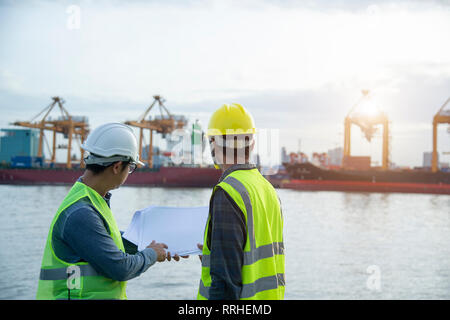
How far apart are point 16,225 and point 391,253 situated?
16.5 meters

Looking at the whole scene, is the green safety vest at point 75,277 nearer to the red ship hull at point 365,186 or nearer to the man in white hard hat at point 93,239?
the man in white hard hat at point 93,239

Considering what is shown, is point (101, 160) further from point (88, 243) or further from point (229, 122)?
point (229, 122)

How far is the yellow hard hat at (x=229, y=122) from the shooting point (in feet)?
5.89

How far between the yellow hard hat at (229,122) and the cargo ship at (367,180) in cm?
4518

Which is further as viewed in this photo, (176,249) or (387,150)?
(387,150)

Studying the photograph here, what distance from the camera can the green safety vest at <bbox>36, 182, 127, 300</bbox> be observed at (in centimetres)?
173

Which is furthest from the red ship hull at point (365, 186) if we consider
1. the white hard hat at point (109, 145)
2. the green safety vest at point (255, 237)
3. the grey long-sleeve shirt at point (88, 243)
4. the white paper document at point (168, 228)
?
the grey long-sleeve shirt at point (88, 243)

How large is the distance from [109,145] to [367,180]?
49.2m

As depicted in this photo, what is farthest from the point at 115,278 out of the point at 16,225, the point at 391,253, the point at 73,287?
the point at 16,225

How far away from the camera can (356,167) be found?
173 feet

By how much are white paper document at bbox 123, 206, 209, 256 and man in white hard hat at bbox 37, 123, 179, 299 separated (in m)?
0.15

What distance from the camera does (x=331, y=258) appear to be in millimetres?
14414

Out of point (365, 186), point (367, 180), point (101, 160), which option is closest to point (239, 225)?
point (101, 160)
